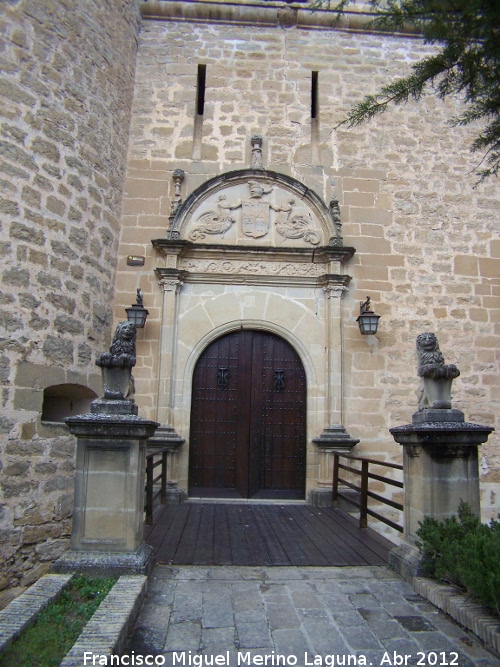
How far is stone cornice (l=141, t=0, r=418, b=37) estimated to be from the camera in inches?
319

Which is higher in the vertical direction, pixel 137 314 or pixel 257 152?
pixel 257 152

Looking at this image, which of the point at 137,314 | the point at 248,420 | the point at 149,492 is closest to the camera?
the point at 149,492

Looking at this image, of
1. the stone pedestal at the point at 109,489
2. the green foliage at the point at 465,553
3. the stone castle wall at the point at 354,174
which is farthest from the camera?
the stone castle wall at the point at 354,174

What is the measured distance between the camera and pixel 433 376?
4.10 meters

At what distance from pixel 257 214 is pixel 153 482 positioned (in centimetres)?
428

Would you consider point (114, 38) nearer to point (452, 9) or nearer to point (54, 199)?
point (54, 199)

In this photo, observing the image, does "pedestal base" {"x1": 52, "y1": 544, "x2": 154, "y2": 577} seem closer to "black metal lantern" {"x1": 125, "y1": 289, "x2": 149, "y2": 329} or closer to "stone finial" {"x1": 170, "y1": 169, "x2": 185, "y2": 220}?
→ "black metal lantern" {"x1": 125, "y1": 289, "x2": 149, "y2": 329}

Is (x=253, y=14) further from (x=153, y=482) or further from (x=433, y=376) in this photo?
(x=153, y=482)

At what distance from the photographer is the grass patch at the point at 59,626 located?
2.42 meters

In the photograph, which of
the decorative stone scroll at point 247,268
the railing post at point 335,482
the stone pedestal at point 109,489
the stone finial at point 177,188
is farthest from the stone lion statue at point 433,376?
the stone finial at point 177,188

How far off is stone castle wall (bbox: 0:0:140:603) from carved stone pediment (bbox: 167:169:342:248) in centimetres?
132

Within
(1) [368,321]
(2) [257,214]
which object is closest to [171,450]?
(1) [368,321]

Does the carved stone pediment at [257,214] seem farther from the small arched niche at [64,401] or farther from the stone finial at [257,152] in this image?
the small arched niche at [64,401]

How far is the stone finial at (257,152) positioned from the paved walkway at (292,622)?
19.3 feet
